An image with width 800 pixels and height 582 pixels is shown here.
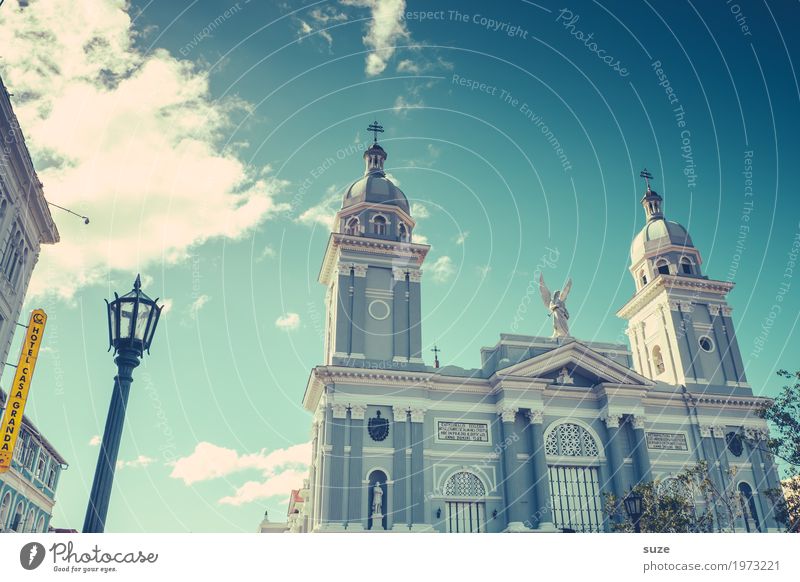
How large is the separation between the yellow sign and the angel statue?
30.3 metres

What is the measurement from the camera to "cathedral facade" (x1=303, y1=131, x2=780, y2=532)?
3388 centimetres

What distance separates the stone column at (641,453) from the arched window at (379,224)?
65.8 ft

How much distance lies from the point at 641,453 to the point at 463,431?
10771 mm

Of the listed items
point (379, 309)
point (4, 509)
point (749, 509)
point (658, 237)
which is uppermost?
point (658, 237)

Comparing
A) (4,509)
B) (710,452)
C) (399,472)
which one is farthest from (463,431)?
(4,509)

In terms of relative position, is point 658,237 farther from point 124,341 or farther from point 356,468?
point 124,341

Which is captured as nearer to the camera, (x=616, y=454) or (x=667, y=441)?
(x=616, y=454)

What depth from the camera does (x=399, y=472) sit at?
111 feet

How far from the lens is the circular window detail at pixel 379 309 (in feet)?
127

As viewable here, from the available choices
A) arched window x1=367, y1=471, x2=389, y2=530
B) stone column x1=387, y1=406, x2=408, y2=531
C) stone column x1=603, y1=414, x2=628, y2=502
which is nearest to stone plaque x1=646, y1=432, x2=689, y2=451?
stone column x1=603, y1=414, x2=628, y2=502

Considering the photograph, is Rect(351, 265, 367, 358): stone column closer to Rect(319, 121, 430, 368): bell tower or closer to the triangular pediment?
Rect(319, 121, 430, 368): bell tower

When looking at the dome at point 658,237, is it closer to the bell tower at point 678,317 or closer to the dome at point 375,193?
the bell tower at point 678,317

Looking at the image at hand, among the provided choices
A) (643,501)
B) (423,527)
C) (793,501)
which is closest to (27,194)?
(423,527)

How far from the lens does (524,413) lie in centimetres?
3706
